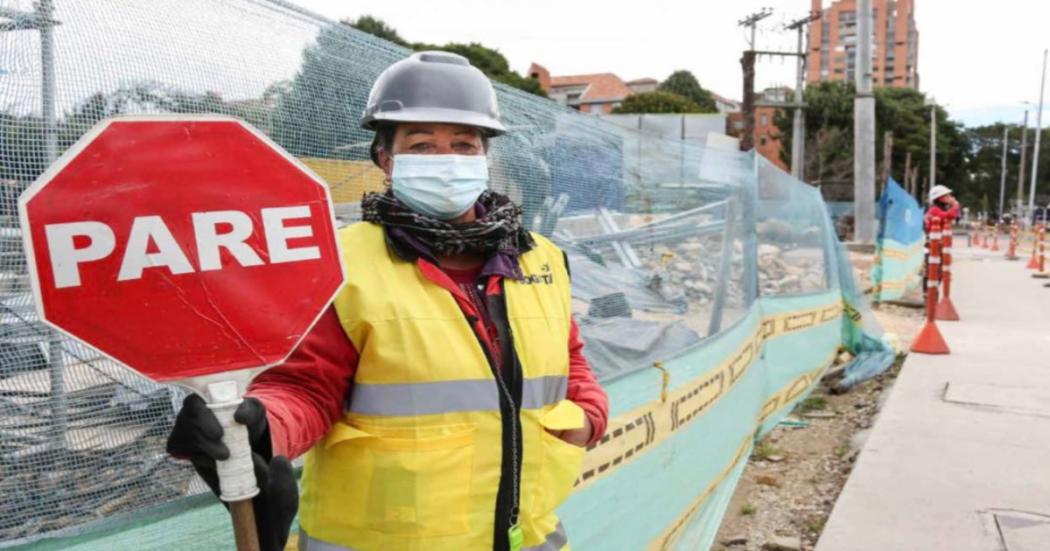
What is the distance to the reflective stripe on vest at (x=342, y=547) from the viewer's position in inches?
64.1

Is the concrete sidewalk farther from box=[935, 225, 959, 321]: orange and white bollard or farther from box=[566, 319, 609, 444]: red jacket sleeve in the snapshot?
box=[566, 319, 609, 444]: red jacket sleeve

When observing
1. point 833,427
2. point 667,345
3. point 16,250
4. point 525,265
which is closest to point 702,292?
point 667,345

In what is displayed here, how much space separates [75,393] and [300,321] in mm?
658

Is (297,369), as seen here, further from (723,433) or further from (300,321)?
(723,433)

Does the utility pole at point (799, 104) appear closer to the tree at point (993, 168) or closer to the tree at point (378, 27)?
the tree at point (378, 27)

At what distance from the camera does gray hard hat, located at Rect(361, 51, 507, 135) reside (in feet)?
5.77

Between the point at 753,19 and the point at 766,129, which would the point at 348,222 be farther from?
the point at 766,129

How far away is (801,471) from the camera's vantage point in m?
5.54

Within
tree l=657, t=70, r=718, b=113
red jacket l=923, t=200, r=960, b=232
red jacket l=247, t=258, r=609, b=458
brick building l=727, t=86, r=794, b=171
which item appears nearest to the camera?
red jacket l=247, t=258, r=609, b=458

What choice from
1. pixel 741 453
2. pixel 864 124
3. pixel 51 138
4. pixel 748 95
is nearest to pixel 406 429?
pixel 51 138

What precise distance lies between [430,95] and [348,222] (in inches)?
26.9

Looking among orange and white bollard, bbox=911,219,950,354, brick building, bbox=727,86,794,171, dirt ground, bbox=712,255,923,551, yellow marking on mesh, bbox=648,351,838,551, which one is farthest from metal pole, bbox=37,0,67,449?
brick building, bbox=727,86,794,171

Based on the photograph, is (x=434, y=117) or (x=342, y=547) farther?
(x=434, y=117)

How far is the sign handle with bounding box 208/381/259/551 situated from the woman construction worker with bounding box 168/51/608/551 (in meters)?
0.22
